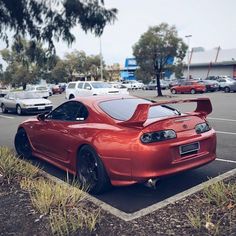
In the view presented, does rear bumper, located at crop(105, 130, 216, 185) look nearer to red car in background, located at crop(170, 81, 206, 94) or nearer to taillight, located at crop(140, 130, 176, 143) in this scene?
taillight, located at crop(140, 130, 176, 143)

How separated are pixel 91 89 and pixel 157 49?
29.2 feet

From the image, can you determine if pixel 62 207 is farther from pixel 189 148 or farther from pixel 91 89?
pixel 91 89

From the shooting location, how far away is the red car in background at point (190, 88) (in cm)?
3362

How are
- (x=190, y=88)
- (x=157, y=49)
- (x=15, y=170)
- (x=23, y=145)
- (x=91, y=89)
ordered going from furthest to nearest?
1. (x=190, y=88)
2. (x=157, y=49)
3. (x=91, y=89)
4. (x=23, y=145)
5. (x=15, y=170)

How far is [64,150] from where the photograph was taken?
545 centimetres

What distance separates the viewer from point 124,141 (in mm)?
4348

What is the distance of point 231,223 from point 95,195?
6.48 feet

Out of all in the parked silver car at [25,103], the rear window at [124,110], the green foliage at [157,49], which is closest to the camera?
the rear window at [124,110]

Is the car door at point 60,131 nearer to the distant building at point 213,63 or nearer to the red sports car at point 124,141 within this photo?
the red sports car at point 124,141

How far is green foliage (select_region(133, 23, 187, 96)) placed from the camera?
2812 centimetres

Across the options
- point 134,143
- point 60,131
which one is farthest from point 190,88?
point 134,143

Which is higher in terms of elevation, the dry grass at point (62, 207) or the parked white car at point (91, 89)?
the parked white car at point (91, 89)

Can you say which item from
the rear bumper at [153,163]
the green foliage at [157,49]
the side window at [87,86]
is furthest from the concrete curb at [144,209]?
the green foliage at [157,49]

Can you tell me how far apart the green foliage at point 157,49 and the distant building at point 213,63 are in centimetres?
3017
